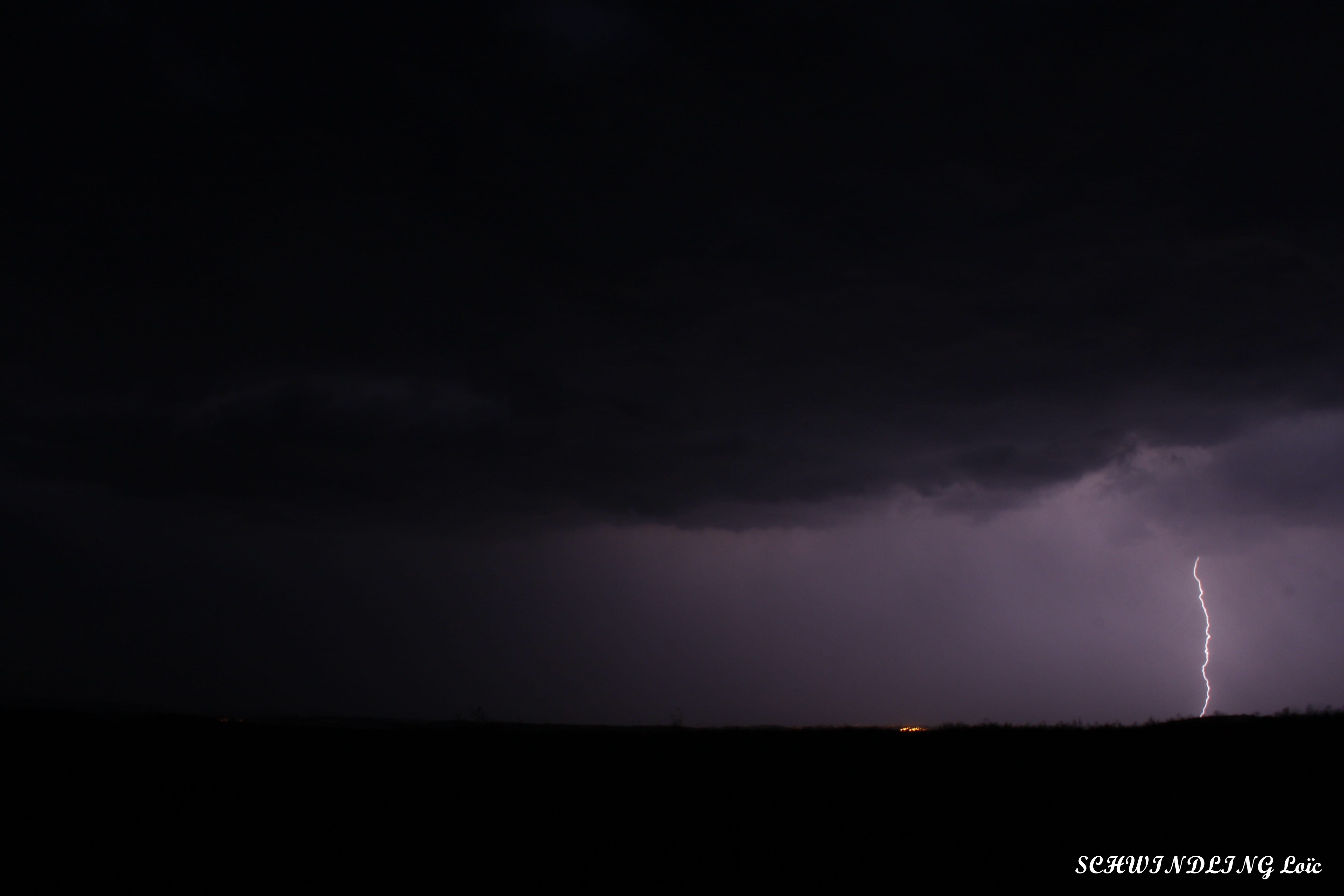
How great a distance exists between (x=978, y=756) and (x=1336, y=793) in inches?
260

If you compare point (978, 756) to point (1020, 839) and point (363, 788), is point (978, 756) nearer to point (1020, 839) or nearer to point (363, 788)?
point (1020, 839)

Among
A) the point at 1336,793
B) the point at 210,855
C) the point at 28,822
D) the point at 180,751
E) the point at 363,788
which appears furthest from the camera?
the point at 180,751

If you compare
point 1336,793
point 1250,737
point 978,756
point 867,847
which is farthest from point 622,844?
point 1250,737

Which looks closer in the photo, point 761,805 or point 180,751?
point 761,805

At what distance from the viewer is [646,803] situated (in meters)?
16.0

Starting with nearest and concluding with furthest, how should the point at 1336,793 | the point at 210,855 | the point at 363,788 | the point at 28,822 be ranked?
1. the point at 210,855
2. the point at 28,822
3. the point at 1336,793
4. the point at 363,788

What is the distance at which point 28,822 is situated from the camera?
14102mm

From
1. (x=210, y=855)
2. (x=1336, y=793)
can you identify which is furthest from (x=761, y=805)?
(x=1336, y=793)

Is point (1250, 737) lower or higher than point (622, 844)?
higher

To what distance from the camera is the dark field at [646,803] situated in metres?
12.8

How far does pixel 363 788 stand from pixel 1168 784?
633 inches

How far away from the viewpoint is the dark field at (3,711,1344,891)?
12781mm

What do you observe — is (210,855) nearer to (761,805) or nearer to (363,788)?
(363,788)

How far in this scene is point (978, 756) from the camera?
19.4 m
